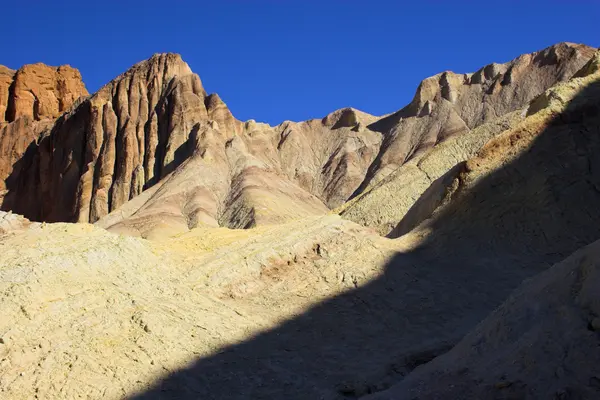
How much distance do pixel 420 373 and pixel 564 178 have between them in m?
11.1

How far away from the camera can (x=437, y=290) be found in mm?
14320

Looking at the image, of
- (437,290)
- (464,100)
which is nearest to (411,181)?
(437,290)

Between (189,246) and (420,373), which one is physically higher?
(189,246)

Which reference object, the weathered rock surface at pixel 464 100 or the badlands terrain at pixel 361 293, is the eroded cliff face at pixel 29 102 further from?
the badlands terrain at pixel 361 293

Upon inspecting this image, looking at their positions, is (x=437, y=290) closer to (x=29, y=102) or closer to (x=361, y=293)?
(x=361, y=293)

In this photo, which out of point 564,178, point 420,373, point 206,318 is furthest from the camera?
point 564,178

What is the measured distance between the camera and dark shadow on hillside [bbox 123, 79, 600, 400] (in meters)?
10.5

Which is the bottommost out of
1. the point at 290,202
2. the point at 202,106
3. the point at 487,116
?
the point at 290,202

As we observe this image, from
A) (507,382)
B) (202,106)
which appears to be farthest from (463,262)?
(202,106)

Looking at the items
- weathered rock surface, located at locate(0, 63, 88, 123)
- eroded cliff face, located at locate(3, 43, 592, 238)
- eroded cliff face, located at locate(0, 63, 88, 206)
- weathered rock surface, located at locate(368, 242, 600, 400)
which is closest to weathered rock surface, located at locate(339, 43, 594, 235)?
eroded cliff face, located at locate(3, 43, 592, 238)

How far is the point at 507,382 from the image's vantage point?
24.1 feet

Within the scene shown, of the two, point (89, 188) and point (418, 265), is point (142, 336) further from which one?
point (89, 188)

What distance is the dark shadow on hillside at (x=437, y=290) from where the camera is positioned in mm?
10523

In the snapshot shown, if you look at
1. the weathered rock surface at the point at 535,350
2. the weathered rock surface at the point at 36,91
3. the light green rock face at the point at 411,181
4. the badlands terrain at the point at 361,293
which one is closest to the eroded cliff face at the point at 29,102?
the weathered rock surface at the point at 36,91
